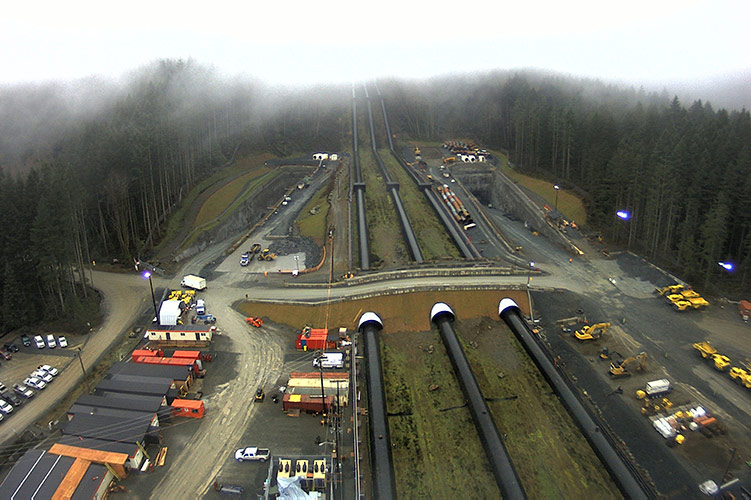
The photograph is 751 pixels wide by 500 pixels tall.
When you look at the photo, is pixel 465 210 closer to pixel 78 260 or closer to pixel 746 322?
pixel 746 322

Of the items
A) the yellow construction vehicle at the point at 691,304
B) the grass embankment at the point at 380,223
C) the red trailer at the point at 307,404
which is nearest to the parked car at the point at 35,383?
the red trailer at the point at 307,404

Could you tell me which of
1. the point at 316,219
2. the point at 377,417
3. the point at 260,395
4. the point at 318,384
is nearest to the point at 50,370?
the point at 260,395

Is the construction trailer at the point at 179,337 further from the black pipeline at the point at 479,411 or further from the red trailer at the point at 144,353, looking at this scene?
the black pipeline at the point at 479,411

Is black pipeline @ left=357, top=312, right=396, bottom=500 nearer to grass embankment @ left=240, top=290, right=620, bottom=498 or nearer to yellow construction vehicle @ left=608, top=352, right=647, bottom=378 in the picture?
grass embankment @ left=240, top=290, right=620, bottom=498

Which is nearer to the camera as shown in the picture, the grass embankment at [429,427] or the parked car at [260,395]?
the grass embankment at [429,427]

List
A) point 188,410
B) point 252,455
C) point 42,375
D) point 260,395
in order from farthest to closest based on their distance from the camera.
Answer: point 42,375
point 260,395
point 188,410
point 252,455

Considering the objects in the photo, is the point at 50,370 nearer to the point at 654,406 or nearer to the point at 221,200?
the point at 221,200
